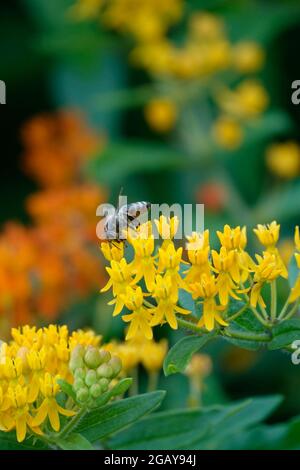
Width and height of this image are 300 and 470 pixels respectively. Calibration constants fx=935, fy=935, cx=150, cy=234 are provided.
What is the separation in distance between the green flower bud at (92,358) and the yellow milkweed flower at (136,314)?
0.20 ft

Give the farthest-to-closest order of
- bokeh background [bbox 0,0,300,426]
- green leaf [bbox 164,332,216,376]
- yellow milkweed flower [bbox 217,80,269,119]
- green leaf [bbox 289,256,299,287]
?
yellow milkweed flower [bbox 217,80,269,119] < bokeh background [bbox 0,0,300,426] < green leaf [bbox 289,256,299,287] < green leaf [bbox 164,332,216,376]

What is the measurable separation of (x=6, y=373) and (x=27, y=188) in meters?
2.58

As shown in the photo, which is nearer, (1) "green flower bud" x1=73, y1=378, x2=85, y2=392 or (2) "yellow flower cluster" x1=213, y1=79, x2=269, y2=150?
(1) "green flower bud" x1=73, y1=378, x2=85, y2=392

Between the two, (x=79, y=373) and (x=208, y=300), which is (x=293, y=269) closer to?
(x=208, y=300)

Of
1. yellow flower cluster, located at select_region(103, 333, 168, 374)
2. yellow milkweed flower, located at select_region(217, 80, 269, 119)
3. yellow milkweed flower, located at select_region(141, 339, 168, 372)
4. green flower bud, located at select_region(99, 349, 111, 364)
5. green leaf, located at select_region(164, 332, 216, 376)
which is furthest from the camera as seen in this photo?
yellow milkweed flower, located at select_region(217, 80, 269, 119)

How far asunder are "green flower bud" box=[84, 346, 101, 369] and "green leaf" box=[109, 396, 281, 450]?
255 millimetres

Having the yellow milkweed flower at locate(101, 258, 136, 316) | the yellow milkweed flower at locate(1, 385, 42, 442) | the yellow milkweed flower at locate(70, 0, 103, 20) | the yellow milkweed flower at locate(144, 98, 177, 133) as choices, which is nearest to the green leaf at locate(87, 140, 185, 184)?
the yellow milkweed flower at locate(144, 98, 177, 133)

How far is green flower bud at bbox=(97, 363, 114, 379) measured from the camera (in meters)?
1.52

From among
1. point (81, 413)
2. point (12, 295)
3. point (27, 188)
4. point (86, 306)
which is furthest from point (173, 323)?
point (27, 188)

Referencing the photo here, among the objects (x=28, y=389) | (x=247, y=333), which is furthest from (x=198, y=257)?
(x=28, y=389)

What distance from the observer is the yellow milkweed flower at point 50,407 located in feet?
4.91

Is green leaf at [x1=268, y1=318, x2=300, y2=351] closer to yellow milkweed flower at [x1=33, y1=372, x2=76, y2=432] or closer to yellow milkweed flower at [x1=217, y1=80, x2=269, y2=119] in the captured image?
yellow milkweed flower at [x1=33, y1=372, x2=76, y2=432]

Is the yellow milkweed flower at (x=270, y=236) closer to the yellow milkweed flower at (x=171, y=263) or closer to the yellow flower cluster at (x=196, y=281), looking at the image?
the yellow flower cluster at (x=196, y=281)

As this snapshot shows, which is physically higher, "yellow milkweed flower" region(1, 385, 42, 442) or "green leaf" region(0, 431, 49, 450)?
"yellow milkweed flower" region(1, 385, 42, 442)
